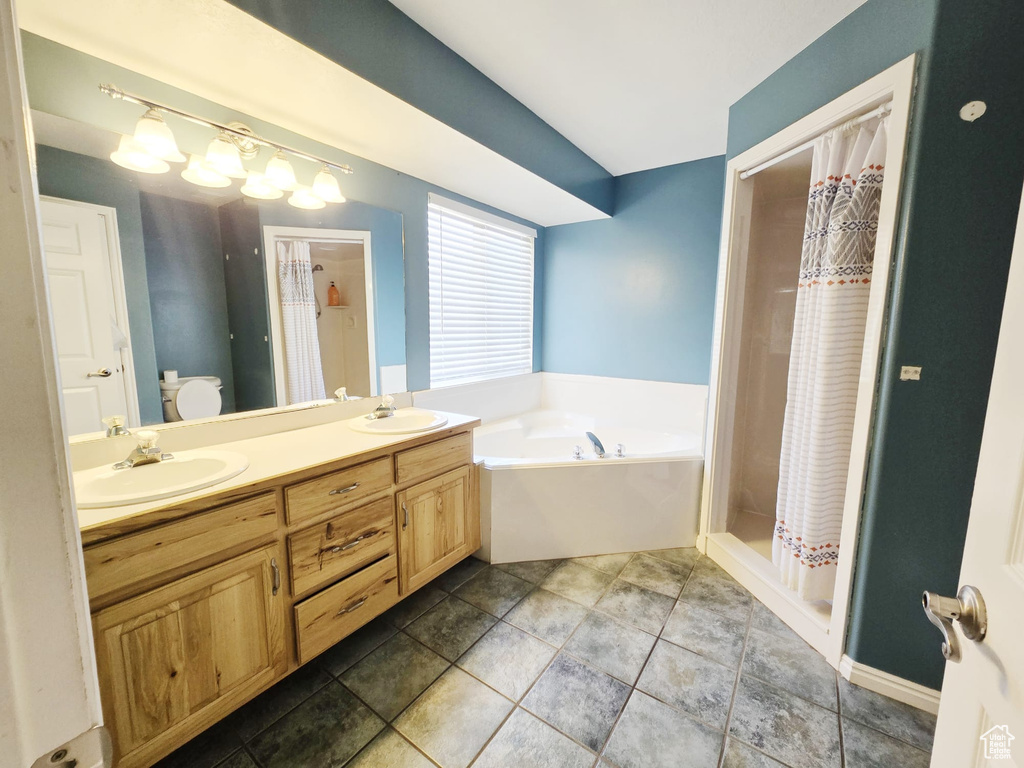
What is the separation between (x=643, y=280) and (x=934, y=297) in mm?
1829

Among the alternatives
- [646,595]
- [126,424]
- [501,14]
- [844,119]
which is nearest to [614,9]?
[501,14]

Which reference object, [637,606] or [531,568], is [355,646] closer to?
[531,568]

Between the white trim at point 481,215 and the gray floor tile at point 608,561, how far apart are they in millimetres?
2261

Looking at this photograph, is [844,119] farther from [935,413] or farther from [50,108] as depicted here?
[50,108]

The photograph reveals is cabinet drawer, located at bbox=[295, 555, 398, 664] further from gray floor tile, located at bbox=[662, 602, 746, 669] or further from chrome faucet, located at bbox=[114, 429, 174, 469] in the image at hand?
gray floor tile, located at bbox=[662, 602, 746, 669]

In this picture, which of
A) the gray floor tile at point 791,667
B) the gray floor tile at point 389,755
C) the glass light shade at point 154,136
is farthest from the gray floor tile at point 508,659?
the glass light shade at point 154,136

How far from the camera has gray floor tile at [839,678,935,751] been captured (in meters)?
1.31

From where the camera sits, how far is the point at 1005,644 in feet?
1.66

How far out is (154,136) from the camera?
133 cm

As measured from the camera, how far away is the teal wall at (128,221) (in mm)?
1263

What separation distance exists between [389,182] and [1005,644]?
100 inches

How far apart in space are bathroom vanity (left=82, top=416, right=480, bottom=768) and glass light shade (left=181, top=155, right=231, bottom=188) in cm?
101

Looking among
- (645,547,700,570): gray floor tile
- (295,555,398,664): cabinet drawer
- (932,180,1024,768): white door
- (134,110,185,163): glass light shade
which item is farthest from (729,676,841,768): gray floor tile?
(134,110,185,163): glass light shade

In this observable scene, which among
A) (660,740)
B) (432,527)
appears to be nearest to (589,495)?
(432,527)
